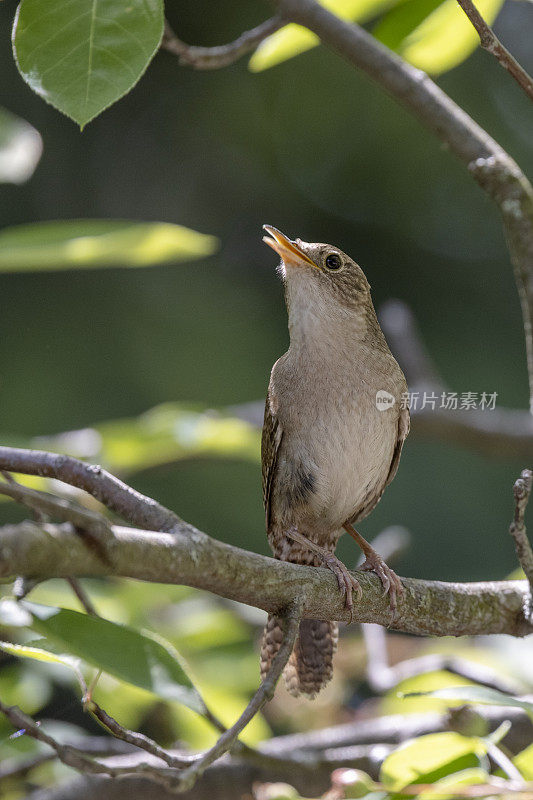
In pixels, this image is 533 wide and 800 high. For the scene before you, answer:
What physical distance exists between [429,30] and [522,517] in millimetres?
1459

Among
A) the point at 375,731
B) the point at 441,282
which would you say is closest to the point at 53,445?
the point at 375,731

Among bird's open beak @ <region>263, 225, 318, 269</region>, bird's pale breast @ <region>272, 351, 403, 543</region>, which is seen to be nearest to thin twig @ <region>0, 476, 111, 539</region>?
bird's open beak @ <region>263, 225, 318, 269</region>

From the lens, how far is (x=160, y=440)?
2.95m

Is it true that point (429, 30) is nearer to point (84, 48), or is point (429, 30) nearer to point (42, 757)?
point (84, 48)

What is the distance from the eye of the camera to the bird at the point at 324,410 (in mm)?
2684

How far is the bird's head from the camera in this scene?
8.73ft

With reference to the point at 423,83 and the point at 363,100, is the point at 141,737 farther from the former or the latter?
the point at 363,100

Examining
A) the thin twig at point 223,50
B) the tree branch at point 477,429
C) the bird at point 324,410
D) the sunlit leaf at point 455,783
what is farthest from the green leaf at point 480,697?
the tree branch at point 477,429

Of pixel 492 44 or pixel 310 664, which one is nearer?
pixel 492 44

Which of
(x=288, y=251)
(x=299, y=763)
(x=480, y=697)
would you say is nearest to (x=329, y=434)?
(x=288, y=251)

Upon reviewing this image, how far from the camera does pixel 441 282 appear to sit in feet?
24.6

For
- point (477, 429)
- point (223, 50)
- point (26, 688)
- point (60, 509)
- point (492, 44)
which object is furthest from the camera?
point (477, 429)

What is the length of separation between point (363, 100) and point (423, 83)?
5434 millimetres

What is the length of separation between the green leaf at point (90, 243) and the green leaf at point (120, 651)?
1320 mm
